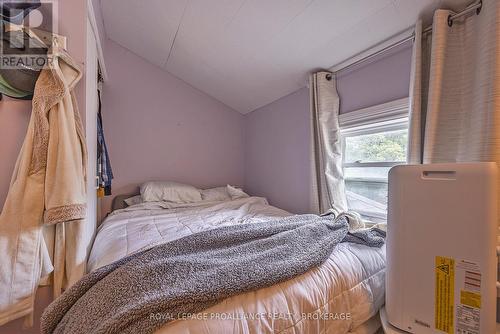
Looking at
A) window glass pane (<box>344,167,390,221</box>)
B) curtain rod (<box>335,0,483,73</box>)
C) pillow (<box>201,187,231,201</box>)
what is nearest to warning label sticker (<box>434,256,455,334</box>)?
window glass pane (<box>344,167,390,221</box>)

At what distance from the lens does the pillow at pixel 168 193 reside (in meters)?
2.24

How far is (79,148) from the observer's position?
0.93m

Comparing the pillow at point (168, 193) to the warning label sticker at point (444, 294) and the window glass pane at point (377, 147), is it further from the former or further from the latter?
the warning label sticker at point (444, 294)

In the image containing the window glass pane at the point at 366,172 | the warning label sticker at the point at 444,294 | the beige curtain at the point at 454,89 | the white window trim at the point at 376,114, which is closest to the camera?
the warning label sticker at the point at 444,294

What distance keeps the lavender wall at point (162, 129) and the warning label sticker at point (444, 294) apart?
2514mm

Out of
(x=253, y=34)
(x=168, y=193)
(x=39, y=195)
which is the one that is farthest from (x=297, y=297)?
(x=168, y=193)

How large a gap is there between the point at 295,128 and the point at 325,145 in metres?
0.54

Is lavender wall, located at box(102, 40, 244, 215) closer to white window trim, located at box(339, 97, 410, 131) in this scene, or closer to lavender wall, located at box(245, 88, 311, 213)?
lavender wall, located at box(245, 88, 311, 213)

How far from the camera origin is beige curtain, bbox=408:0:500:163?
1.00 metres

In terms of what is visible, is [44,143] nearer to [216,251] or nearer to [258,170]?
[216,251]

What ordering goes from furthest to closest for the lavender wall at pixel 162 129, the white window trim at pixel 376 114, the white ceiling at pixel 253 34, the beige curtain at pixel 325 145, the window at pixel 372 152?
the lavender wall at pixel 162 129 → the beige curtain at pixel 325 145 → the window at pixel 372 152 → the white window trim at pixel 376 114 → the white ceiling at pixel 253 34

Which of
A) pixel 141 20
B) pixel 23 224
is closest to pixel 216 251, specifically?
pixel 23 224

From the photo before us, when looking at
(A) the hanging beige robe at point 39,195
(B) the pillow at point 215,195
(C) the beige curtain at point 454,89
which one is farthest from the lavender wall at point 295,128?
(A) the hanging beige robe at point 39,195

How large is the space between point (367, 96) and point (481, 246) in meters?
1.32
